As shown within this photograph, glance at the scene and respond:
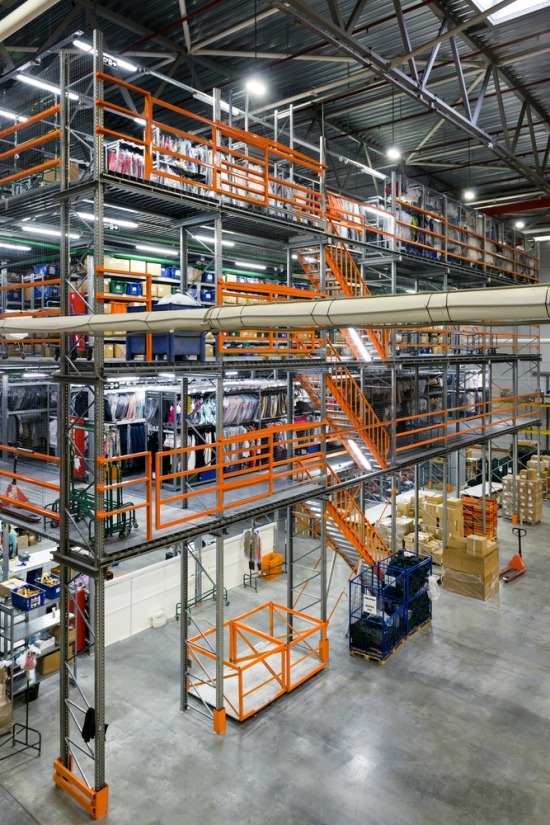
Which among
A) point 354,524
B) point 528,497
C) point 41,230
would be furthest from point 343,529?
point 528,497

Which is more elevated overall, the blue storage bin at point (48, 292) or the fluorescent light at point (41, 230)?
the fluorescent light at point (41, 230)

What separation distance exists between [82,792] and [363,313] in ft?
22.3

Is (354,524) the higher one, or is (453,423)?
(453,423)

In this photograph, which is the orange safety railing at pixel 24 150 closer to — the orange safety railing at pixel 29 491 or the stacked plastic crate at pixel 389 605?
the orange safety railing at pixel 29 491

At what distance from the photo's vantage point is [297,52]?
35.2 feet

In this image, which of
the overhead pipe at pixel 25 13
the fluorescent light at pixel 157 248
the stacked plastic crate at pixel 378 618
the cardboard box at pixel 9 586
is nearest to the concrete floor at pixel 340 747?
the stacked plastic crate at pixel 378 618

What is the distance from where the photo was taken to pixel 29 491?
9.55 meters

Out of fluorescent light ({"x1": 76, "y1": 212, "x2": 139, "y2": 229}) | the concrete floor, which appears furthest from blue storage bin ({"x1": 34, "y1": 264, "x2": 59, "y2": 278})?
the concrete floor

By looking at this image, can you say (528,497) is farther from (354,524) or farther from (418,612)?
(418,612)

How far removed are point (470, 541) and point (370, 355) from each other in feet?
17.1

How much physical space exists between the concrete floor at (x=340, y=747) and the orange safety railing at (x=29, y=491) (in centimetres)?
320

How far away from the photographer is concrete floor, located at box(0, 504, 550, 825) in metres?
6.88

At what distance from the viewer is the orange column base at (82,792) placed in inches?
264

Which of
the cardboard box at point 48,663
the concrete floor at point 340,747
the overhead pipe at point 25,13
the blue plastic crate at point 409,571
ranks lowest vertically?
the concrete floor at point 340,747
